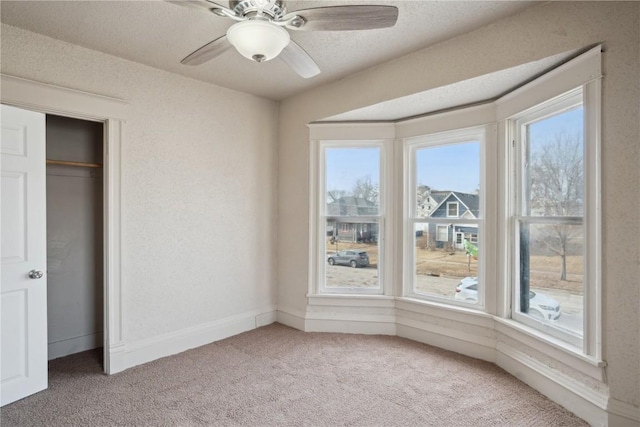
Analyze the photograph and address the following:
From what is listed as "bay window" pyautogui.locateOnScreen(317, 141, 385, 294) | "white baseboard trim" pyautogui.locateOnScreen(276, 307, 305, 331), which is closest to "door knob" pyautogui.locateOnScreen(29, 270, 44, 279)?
"white baseboard trim" pyautogui.locateOnScreen(276, 307, 305, 331)

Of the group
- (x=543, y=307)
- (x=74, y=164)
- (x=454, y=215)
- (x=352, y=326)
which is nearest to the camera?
(x=543, y=307)

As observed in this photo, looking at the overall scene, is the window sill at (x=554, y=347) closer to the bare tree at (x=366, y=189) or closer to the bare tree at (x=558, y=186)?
the bare tree at (x=558, y=186)

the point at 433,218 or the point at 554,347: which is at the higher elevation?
the point at 433,218

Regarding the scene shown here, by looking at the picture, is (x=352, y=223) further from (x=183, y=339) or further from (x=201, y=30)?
(x=201, y=30)

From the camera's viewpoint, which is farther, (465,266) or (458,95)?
(465,266)

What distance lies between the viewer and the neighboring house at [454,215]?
10.6 ft

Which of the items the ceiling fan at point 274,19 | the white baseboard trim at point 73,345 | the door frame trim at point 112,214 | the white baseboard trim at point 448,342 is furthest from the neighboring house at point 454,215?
the white baseboard trim at point 73,345

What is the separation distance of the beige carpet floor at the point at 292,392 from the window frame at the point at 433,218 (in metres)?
0.53

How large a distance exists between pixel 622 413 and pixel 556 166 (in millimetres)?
1567

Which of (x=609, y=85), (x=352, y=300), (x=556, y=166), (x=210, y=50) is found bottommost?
(x=352, y=300)

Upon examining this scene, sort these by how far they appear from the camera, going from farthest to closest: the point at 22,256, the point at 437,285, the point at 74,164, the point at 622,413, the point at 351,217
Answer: the point at 351,217 < the point at 437,285 < the point at 74,164 < the point at 22,256 < the point at 622,413

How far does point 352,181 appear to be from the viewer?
151 inches

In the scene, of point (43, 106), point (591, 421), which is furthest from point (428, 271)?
point (43, 106)

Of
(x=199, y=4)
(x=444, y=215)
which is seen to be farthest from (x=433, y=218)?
(x=199, y=4)
